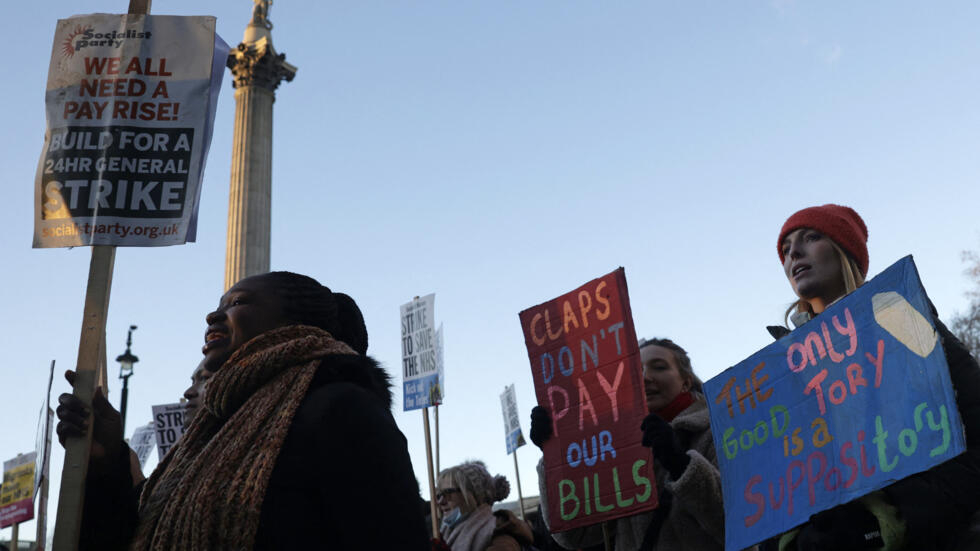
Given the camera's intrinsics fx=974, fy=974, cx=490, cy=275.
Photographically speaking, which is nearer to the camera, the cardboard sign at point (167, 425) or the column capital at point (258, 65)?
the cardboard sign at point (167, 425)

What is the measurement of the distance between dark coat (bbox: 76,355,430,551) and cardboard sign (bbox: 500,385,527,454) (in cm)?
1291

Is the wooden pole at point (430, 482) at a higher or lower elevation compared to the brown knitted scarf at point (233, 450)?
higher

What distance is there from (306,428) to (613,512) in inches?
84.9

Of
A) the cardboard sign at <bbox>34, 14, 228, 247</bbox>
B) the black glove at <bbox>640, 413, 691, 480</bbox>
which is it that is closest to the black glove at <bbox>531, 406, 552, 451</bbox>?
the black glove at <bbox>640, 413, 691, 480</bbox>

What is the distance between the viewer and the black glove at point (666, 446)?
383 cm

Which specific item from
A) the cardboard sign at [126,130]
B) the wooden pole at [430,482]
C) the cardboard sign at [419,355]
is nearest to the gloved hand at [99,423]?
the cardboard sign at [126,130]

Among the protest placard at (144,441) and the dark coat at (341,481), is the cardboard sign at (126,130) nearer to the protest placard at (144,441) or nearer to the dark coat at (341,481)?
the dark coat at (341,481)

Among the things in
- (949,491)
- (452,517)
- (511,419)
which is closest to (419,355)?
(452,517)

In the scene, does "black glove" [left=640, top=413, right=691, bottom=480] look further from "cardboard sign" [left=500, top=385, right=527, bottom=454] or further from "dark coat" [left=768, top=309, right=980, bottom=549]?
"cardboard sign" [left=500, top=385, right=527, bottom=454]

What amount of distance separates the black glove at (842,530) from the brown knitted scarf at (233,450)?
142 cm

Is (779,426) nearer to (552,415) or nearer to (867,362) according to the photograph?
(867,362)

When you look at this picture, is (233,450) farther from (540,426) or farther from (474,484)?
(474,484)

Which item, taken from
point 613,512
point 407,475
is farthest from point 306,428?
point 613,512

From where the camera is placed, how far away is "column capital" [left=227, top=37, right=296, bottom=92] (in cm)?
2227
